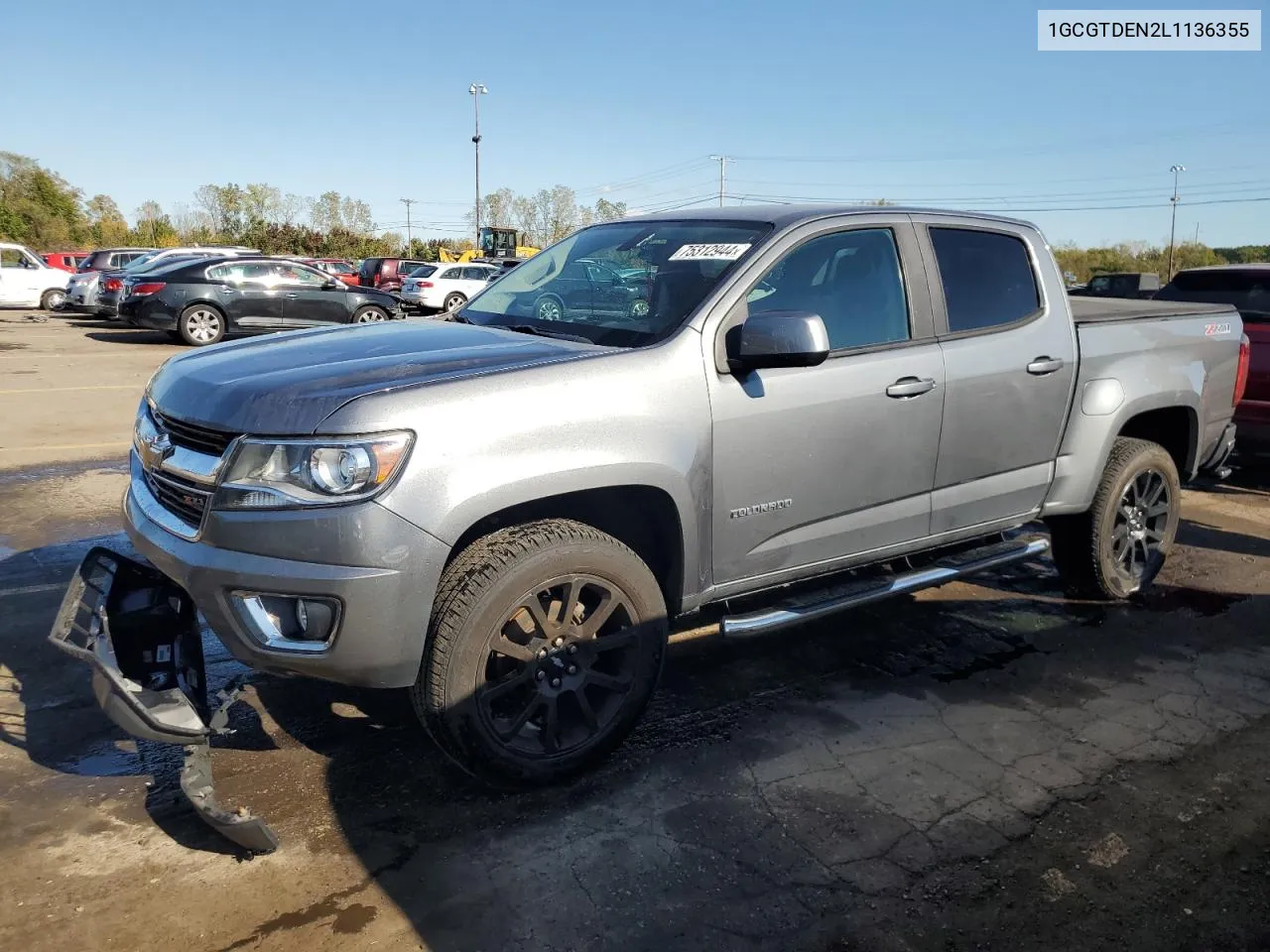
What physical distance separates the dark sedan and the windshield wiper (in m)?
13.4

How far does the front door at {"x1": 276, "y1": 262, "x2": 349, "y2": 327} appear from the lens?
1772cm

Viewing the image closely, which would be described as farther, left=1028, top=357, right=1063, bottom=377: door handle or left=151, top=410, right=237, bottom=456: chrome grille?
left=1028, top=357, right=1063, bottom=377: door handle

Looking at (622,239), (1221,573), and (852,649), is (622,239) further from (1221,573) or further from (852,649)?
(1221,573)

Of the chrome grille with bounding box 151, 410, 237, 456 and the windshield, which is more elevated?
the windshield

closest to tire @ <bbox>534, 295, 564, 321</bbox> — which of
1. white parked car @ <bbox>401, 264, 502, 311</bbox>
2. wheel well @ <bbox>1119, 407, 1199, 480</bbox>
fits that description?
wheel well @ <bbox>1119, 407, 1199, 480</bbox>

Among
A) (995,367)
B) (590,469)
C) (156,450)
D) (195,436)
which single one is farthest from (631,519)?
(995,367)

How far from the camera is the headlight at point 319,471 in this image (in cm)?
274

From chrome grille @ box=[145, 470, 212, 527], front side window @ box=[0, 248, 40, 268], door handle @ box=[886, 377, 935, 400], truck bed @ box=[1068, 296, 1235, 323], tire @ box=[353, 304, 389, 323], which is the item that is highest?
front side window @ box=[0, 248, 40, 268]

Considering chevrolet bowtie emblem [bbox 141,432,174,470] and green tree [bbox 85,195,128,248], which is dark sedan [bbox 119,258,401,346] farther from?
green tree [bbox 85,195,128,248]

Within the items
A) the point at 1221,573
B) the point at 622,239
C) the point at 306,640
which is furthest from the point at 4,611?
the point at 1221,573

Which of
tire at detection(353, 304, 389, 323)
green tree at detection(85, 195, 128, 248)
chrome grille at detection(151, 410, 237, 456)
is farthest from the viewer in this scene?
green tree at detection(85, 195, 128, 248)

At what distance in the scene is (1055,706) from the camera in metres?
4.06

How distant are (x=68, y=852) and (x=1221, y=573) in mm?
5983

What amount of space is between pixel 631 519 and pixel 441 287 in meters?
23.5
